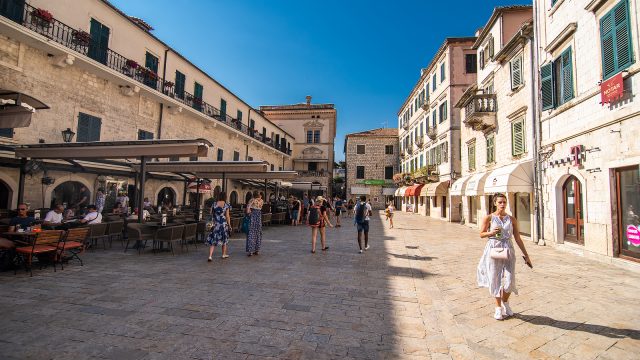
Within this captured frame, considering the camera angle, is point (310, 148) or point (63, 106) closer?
point (63, 106)

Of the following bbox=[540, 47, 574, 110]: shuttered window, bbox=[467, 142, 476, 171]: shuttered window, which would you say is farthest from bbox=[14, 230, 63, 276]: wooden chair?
bbox=[467, 142, 476, 171]: shuttered window

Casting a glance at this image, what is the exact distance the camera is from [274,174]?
16.0m

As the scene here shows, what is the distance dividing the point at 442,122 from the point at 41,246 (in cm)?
2326

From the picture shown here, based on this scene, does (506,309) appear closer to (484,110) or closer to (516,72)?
(516,72)

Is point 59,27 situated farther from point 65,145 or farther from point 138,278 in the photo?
point 138,278

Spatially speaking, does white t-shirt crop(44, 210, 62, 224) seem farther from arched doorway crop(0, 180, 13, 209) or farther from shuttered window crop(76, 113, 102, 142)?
shuttered window crop(76, 113, 102, 142)

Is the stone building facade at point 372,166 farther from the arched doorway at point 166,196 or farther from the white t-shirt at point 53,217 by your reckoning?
the white t-shirt at point 53,217

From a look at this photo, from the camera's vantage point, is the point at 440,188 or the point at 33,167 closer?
the point at 33,167

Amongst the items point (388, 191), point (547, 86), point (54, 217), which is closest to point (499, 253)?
point (547, 86)

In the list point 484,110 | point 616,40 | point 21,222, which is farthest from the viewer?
point 484,110

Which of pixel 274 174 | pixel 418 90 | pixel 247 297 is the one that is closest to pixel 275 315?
pixel 247 297

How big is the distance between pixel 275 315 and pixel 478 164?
51.3 feet

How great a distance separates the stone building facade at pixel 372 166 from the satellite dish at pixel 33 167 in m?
32.3

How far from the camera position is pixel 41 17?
10312 mm
